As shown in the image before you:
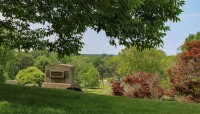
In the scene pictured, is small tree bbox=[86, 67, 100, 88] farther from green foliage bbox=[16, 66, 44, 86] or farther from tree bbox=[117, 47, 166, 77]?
tree bbox=[117, 47, 166, 77]

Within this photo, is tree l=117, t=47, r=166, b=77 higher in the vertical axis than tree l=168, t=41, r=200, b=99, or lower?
higher

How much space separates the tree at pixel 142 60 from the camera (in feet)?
166

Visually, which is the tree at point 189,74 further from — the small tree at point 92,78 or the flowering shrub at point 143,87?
the small tree at point 92,78

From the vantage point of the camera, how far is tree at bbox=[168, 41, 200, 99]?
2761cm

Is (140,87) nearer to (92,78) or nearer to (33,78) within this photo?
(33,78)

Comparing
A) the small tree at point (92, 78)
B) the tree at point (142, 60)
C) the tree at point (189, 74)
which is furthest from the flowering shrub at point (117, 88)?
the small tree at point (92, 78)

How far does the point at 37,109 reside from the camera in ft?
33.0

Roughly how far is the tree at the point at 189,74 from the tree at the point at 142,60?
21737 mm

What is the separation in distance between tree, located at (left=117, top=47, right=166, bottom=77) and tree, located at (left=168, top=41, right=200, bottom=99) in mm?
21737

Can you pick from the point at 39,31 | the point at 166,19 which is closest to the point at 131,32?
the point at 166,19

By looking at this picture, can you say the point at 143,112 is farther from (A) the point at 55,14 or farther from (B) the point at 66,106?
(A) the point at 55,14

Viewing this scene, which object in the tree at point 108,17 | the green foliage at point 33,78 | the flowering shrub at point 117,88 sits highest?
the tree at point 108,17

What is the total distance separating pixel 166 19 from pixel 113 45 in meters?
1.70

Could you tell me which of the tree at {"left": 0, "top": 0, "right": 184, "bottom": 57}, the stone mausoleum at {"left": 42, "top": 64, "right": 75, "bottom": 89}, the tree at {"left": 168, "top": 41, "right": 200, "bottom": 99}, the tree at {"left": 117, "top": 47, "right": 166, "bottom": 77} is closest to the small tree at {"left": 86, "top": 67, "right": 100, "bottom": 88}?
the tree at {"left": 117, "top": 47, "right": 166, "bottom": 77}
